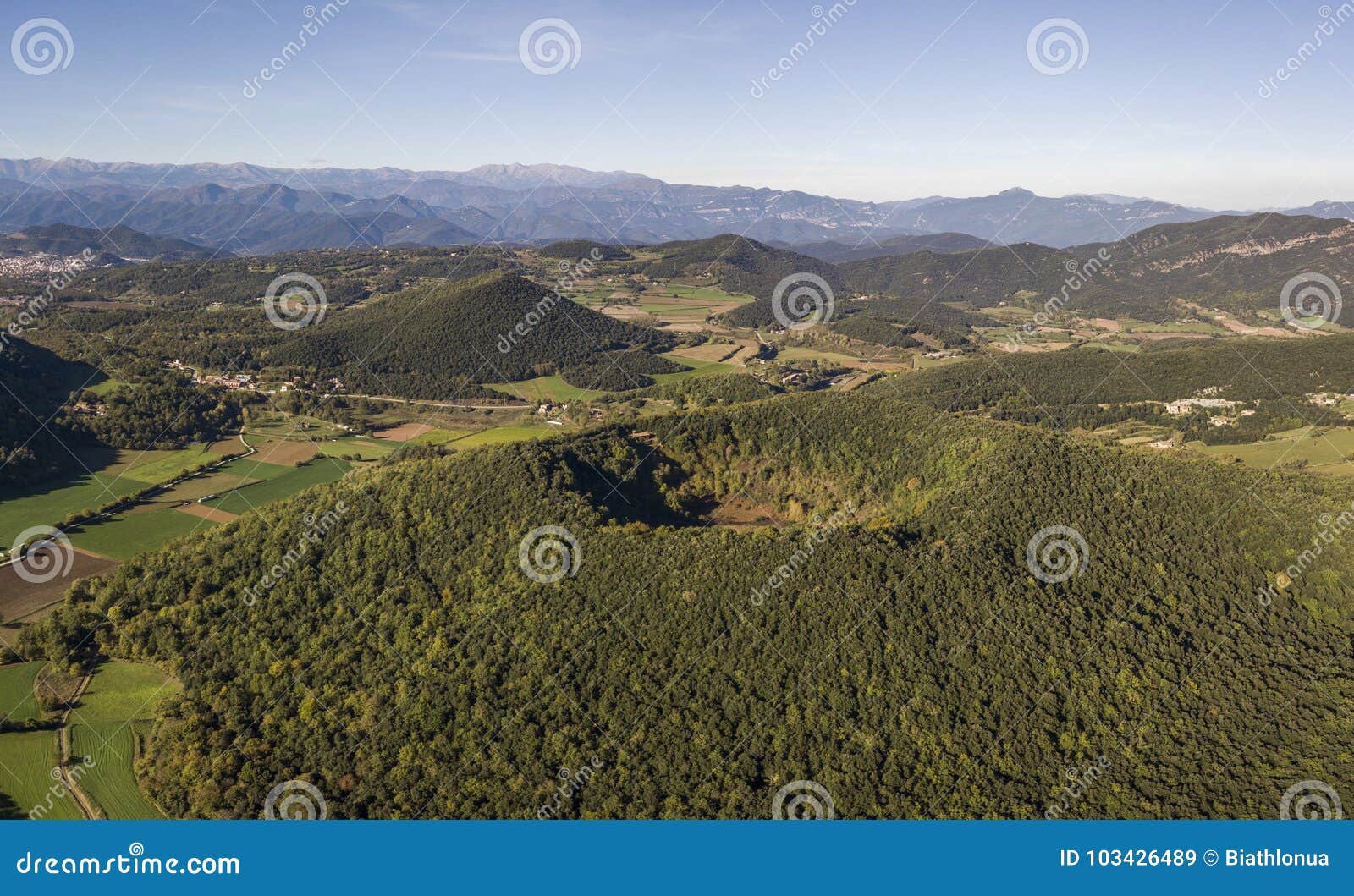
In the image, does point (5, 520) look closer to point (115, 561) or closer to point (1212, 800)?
point (115, 561)

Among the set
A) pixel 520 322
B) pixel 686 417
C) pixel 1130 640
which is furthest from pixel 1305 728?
pixel 520 322

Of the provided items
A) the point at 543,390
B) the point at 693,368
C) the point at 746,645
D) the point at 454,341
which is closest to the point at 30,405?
the point at 454,341

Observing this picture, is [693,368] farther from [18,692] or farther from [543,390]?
[18,692]

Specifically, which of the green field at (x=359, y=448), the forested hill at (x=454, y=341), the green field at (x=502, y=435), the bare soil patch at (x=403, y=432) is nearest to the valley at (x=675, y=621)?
the green field at (x=359, y=448)

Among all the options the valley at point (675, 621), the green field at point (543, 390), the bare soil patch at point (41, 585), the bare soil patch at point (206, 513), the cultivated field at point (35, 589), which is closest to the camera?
the valley at point (675, 621)

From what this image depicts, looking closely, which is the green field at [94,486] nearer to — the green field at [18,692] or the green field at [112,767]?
the green field at [18,692]
